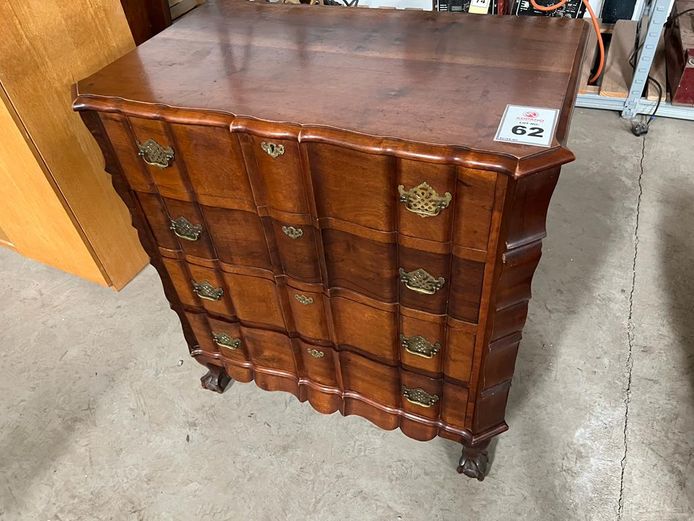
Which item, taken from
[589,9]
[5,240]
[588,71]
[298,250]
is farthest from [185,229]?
[588,71]

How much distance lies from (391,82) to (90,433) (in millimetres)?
A: 1257

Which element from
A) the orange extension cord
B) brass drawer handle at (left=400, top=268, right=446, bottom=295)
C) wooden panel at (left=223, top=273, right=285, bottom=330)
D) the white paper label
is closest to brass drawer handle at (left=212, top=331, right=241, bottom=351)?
wooden panel at (left=223, top=273, right=285, bottom=330)

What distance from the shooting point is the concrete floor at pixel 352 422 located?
1348mm

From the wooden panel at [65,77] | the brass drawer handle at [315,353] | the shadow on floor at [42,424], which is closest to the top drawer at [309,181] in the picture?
the brass drawer handle at [315,353]

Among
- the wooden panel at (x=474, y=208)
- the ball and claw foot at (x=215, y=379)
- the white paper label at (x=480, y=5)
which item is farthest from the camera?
the white paper label at (x=480, y=5)

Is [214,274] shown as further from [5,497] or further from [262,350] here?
[5,497]

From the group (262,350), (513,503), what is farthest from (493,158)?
(513,503)

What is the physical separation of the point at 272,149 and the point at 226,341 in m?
0.64

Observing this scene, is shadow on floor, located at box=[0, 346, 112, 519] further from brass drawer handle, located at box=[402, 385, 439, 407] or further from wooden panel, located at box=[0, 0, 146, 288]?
brass drawer handle, located at box=[402, 385, 439, 407]

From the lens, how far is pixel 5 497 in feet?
4.67

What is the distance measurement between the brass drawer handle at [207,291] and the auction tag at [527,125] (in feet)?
2.36

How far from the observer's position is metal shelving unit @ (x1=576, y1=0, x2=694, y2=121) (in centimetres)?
212

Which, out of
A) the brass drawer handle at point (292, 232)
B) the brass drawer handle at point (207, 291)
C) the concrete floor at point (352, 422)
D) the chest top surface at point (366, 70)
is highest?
the chest top surface at point (366, 70)

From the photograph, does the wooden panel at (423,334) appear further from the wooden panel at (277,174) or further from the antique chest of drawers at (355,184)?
the wooden panel at (277,174)
